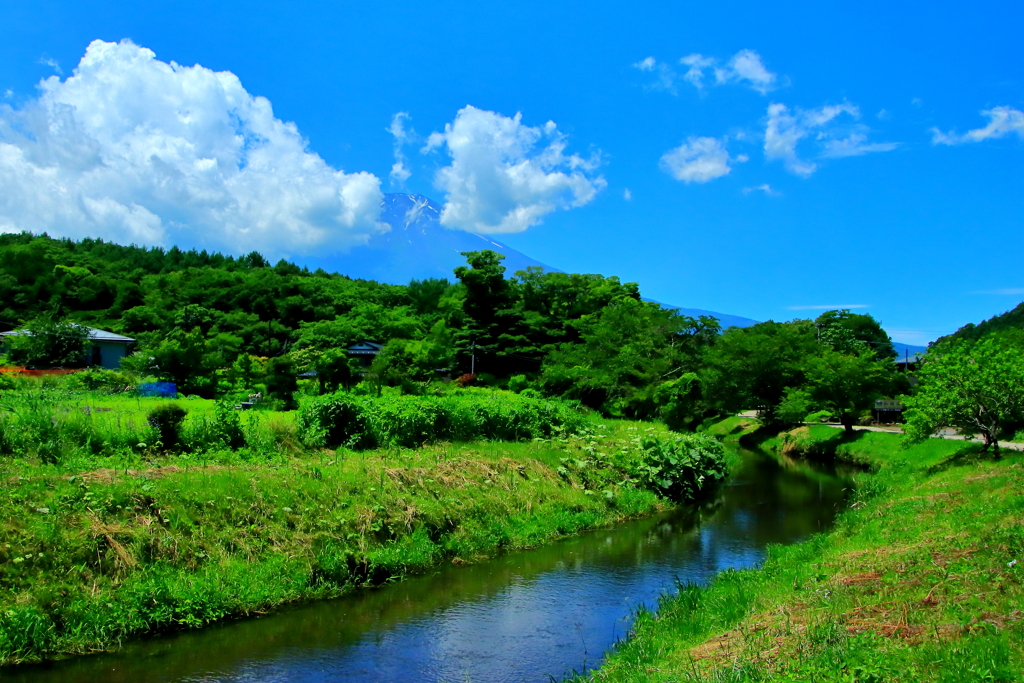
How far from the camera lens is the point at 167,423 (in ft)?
50.8

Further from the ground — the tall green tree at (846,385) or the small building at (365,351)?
the small building at (365,351)

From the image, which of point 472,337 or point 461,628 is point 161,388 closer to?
point 472,337

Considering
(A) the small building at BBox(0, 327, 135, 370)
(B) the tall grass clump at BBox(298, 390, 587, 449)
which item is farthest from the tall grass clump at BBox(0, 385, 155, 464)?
(A) the small building at BBox(0, 327, 135, 370)

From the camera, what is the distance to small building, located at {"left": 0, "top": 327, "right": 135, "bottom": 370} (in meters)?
46.4

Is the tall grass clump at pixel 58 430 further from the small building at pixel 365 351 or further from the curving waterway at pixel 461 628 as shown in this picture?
the small building at pixel 365 351

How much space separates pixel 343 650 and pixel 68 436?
8.43m

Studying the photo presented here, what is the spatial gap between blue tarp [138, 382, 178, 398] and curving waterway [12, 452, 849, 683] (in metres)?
21.2

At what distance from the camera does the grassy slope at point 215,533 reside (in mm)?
9898

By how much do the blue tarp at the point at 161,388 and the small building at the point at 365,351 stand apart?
22.9m

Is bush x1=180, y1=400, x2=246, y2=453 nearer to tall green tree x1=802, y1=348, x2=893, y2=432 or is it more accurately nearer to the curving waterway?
the curving waterway

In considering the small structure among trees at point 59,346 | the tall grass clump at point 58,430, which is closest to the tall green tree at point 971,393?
the tall grass clump at point 58,430

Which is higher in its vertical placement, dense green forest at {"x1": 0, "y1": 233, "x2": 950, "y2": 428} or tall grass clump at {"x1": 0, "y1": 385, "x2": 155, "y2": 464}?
dense green forest at {"x1": 0, "y1": 233, "x2": 950, "y2": 428}

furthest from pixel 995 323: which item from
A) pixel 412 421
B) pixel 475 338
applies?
pixel 412 421

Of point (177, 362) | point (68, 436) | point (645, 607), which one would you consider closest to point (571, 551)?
point (645, 607)
